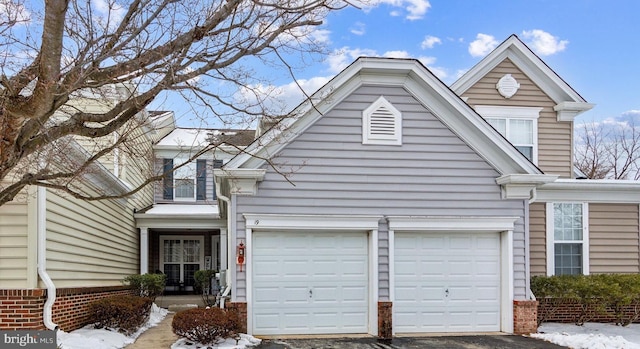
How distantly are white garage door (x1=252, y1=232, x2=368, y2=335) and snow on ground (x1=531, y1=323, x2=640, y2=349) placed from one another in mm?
3814

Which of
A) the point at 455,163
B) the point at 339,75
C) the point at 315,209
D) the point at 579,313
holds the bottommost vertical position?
the point at 579,313

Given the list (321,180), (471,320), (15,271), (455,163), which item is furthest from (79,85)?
(471,320)

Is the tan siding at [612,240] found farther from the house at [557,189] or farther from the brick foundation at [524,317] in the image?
the brick foundation at [524,317]

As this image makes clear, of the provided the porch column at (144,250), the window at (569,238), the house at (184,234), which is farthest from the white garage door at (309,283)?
the house at (184,234)

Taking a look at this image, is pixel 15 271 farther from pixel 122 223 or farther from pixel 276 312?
pixel 122 223

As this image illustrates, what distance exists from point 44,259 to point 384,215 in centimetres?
640

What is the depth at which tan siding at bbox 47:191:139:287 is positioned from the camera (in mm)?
11070

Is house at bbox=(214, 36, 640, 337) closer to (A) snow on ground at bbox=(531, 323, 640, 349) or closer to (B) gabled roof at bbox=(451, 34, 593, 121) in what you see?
(A) snow on ground at bbox=(531, 323, 640, 349)

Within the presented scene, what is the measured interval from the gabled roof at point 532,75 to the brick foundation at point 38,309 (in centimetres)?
1011

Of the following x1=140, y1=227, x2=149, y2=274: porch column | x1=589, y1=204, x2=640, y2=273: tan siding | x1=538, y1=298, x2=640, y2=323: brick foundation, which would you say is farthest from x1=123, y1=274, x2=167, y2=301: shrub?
x1=589, y1=204, x2=640, y2=273: tan siding

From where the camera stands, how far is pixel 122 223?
58.0 feet

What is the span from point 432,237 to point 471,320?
1914mm

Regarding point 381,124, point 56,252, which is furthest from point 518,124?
Answer: point 56,252

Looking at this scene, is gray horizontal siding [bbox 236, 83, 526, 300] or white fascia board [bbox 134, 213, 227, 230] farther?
white fascia board [bbox 134, 213, 227, 230]
